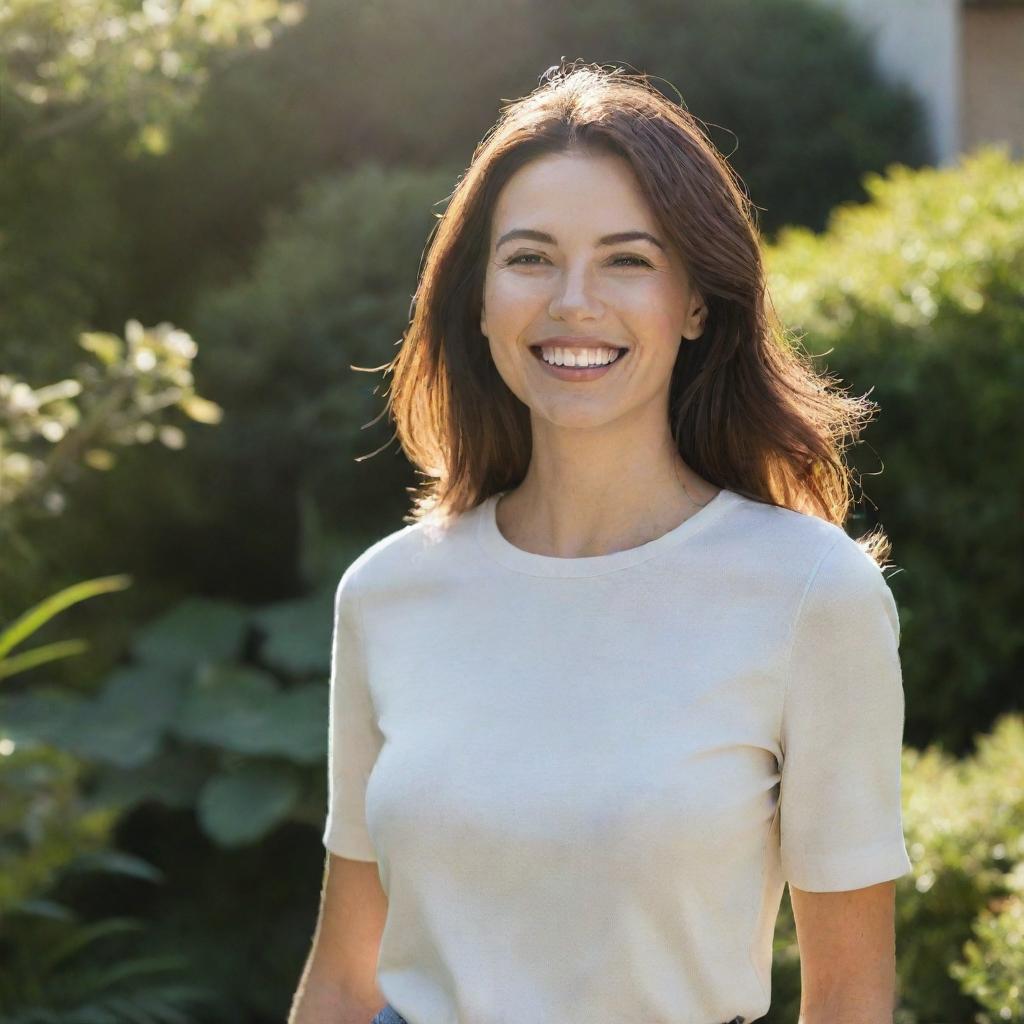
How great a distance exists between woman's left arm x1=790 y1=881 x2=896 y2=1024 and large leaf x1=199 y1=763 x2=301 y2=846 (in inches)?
135

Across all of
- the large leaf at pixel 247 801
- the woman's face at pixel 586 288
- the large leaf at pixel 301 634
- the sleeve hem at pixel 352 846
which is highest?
the large leaf at pixel 301 634

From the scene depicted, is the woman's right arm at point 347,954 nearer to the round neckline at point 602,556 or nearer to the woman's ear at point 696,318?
the round neckline at point 602,556

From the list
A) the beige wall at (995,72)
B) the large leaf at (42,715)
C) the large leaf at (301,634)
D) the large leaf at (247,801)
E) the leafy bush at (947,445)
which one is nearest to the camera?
the leafy bush at (947,445)

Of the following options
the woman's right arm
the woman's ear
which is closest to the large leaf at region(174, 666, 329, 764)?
the woman's right arm

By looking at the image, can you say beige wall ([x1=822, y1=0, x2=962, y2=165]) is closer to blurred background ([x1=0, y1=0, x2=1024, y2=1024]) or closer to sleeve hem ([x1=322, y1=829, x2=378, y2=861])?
blurred background ([x1=0, y1=0, x2=1024, y2=1024])

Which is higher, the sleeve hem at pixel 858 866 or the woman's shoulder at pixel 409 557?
the woman's shoulder at pixel 409 557

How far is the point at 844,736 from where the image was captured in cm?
169

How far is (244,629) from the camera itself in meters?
5.91

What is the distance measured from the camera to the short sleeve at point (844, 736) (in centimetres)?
169

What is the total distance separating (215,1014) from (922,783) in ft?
9.09

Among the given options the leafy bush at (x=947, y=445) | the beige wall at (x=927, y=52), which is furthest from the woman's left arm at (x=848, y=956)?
the beige wall at (x=927, y=52)

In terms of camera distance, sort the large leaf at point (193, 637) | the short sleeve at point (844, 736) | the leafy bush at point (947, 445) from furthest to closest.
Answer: the large leaf at point (193, 637)
the leafy bush at point (947, 445)
the short sleeve at point (844, 736)

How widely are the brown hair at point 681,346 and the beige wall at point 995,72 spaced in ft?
25.0

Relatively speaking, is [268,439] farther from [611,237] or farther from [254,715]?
[611,237]
